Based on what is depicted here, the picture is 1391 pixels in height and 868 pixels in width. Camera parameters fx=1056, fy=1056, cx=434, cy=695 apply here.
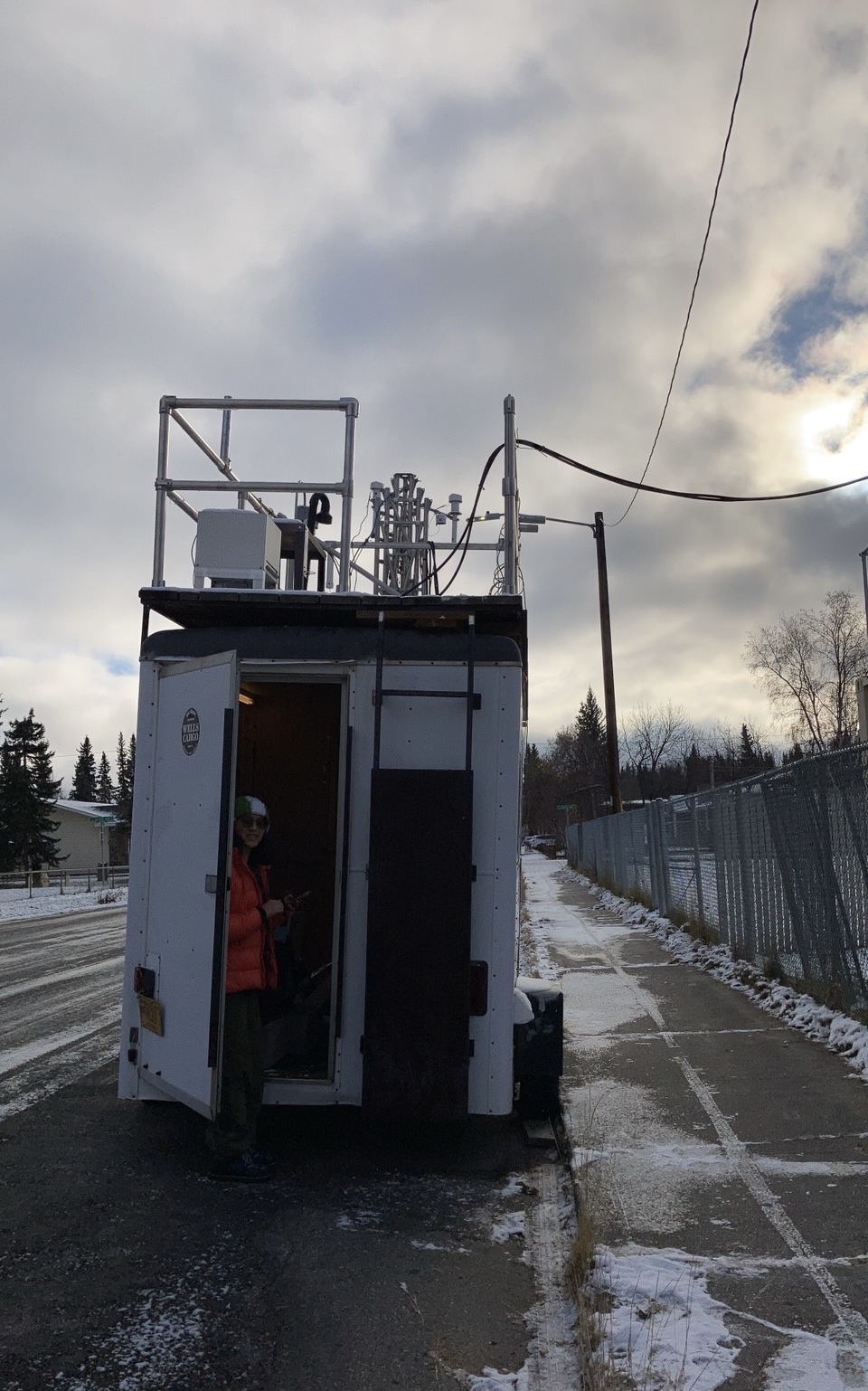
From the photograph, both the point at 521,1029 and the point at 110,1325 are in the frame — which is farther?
the point at 521,1029

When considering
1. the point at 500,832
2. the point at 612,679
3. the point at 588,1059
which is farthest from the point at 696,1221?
the point at 612,679

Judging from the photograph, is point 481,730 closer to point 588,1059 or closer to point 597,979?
point 588,1059

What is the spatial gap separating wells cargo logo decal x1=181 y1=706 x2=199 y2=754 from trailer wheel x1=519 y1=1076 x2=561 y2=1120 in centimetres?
260

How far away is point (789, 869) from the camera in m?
8.92

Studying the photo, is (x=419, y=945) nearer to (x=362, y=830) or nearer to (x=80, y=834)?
(x=362, y=830)

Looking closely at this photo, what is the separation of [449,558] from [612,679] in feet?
57.0

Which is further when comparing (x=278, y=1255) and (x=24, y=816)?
(x=24, y=816)

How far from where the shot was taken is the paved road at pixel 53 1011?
23.4 feet

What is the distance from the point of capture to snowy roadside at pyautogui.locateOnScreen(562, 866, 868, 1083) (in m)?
6.93

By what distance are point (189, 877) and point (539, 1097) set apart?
240 centimetres

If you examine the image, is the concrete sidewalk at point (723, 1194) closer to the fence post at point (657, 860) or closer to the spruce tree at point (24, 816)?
the fence post at point (657, 860)

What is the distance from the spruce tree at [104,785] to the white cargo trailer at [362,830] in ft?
423

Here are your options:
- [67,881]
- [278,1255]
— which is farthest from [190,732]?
[67,881]

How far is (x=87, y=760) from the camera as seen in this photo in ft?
456
